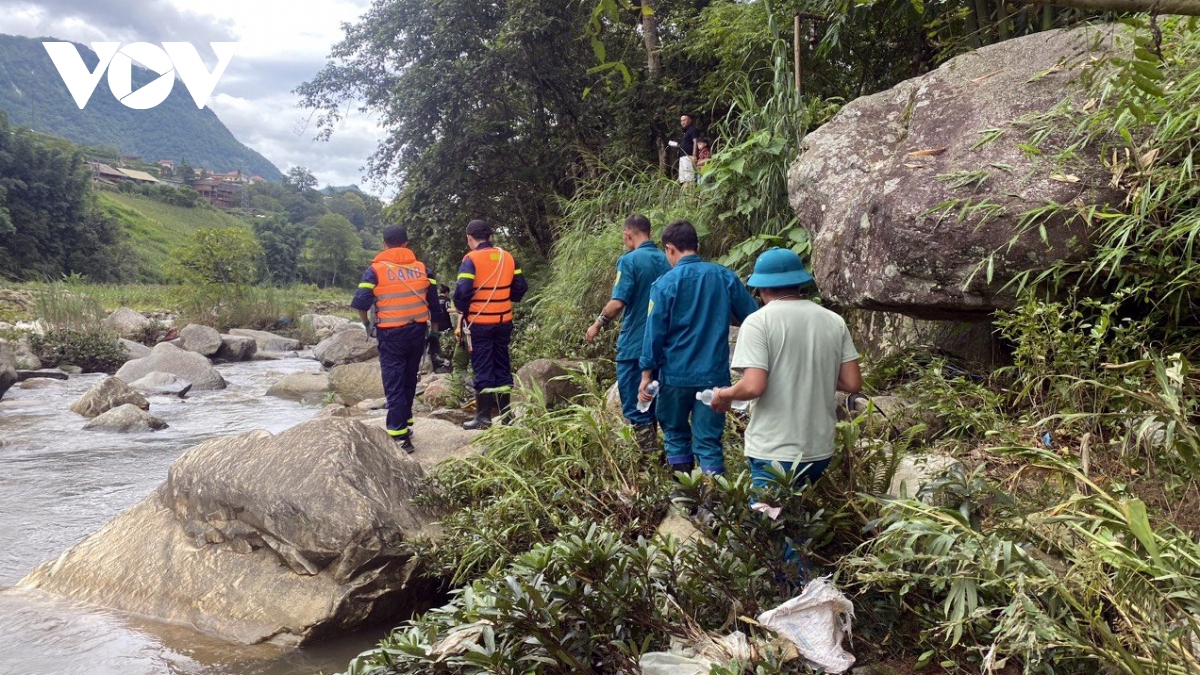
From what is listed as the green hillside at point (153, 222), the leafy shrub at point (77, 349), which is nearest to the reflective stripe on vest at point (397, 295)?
the leafy shrub at point (77, 349)

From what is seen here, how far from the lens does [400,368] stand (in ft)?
21.6

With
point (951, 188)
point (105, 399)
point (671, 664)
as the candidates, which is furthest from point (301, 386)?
point (671, 664)

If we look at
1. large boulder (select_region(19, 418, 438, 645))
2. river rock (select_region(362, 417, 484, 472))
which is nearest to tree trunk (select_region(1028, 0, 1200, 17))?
large boulder (select_region(19, 418, 438, 645))

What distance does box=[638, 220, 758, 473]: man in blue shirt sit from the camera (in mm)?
4191

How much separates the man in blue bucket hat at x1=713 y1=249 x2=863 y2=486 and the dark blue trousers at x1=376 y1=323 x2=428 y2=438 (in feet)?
12.2

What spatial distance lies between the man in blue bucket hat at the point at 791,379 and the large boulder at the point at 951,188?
1.35m

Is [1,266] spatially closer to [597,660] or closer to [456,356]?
[456,356]

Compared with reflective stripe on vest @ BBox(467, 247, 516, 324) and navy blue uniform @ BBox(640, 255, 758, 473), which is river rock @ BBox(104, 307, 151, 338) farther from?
navy blue uniform @ BBox(640, 255, 758, 473)

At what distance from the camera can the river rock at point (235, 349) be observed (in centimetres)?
1942

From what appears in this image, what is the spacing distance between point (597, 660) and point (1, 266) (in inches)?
1543

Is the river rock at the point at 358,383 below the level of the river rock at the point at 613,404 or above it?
below

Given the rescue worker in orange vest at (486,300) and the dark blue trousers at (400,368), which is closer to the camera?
the dark blue trousers at (400,368)

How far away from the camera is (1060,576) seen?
2.55 metres

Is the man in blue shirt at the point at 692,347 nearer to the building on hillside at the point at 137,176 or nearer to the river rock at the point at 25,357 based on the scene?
the river rock at the point at 25,357
